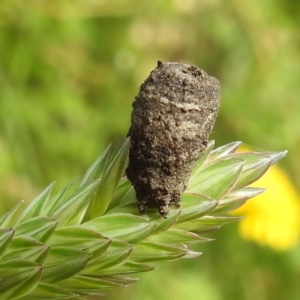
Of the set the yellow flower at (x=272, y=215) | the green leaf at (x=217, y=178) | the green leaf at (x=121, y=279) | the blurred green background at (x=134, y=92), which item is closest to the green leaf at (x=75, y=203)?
the green leaf at (x=121, y=279)

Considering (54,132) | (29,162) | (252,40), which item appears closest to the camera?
(29,162)

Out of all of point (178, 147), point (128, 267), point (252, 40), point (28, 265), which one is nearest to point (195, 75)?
point (178, 147)

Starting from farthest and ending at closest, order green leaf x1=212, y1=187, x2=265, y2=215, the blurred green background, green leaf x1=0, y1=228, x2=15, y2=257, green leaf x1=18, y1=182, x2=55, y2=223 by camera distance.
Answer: the blurred green background, green leaf x1=212, y1=187, x2=265, y2=215, green leaf x1=18, y1=182, x2=55, y2=223, green leaf x1=0, y1=228, x2=15, y2=257

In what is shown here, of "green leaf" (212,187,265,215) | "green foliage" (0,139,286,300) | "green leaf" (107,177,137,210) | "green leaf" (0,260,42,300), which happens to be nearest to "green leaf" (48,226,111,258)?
"green foliage" (0,139,286,300)

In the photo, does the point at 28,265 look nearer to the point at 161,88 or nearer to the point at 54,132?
the point at 161,88

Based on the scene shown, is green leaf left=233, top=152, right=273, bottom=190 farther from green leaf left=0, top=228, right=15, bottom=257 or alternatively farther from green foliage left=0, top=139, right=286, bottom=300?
green leaf left=0, top=228, right=15, bottom=257

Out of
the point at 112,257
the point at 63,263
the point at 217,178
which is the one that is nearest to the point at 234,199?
the point at 217,178

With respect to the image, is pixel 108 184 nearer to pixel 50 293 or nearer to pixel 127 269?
pixel 127 269
